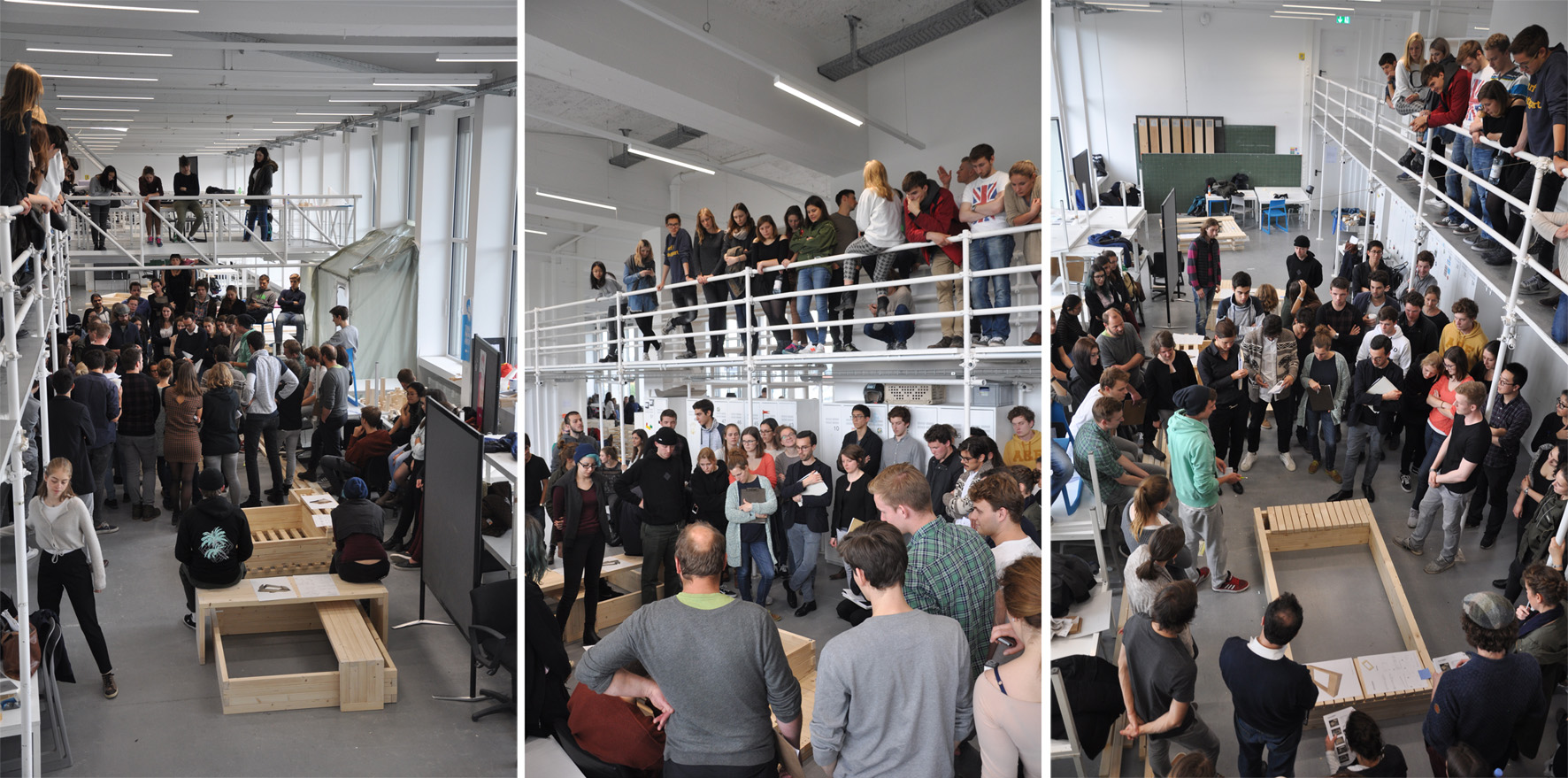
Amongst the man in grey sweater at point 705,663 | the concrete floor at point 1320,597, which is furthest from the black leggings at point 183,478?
the concrete floor at point 1320,597

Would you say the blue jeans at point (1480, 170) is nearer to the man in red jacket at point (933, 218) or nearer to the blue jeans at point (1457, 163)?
the blue jeans at point (1457, 163)

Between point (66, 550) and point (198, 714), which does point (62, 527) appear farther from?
point (198, 714)

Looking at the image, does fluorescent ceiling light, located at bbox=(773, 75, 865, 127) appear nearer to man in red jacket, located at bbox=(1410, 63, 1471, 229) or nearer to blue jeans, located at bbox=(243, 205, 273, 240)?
man in red jacket, located at bbox=(1410, 63, 1471, 229)

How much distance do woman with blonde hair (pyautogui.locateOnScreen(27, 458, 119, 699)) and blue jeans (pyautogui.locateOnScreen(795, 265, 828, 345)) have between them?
145 inches

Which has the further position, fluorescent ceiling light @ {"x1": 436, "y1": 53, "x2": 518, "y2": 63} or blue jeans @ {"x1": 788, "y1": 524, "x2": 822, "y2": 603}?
fluorescent ceiling light @ {"x1": 436, "y1": 53, "x2": 518, "y2": 63}

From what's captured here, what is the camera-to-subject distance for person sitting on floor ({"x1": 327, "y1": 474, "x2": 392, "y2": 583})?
5.78 meters

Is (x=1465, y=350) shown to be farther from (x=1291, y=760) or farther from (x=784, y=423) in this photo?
(x=784, y=423)

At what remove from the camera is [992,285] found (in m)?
3.01

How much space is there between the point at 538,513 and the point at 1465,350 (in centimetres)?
327

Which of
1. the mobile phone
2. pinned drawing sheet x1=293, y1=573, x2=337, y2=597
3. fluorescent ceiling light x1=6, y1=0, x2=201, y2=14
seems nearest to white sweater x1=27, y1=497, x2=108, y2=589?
pinned drawing sheet x1=293, y1=573, x2=337, y2=597

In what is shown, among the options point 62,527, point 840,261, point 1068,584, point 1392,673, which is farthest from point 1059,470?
point 62,527

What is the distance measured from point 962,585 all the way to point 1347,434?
145 cm

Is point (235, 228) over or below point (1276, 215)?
over

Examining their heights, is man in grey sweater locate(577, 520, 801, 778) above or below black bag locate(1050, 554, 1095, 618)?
below
